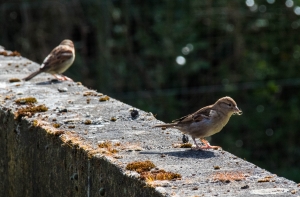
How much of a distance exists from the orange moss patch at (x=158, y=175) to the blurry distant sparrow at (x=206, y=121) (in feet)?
3.88

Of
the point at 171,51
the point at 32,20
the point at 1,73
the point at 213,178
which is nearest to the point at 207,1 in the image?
the point at 171,51

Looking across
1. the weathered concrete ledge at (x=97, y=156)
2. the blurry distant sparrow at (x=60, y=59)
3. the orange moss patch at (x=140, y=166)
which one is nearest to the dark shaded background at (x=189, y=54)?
the blurry distant sparrow at (x=60, y=59)

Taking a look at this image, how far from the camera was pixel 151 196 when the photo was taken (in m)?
3.28

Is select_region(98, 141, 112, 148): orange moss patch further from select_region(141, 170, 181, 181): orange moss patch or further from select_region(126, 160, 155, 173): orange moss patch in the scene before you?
select_region(141, 170, 181, 181): orange moss patch

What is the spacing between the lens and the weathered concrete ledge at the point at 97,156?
338 cm

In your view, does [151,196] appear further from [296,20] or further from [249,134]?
[296,20]

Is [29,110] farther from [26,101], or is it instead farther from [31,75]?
[31,75]

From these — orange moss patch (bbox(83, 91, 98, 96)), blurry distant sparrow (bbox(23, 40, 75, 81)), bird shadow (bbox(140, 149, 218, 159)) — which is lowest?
bird shadow (bbox(140, 149, 218, 159))

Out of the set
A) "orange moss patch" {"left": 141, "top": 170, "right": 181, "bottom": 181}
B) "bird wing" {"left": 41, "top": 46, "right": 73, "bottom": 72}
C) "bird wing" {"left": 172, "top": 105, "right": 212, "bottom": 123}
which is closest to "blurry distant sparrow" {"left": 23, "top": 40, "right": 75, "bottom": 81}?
"bird wing" {"left": 41, "top": 46, "right": 73, "bottom": 72}

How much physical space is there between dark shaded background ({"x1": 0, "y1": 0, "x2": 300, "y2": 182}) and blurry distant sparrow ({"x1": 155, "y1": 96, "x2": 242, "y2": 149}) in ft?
25.7

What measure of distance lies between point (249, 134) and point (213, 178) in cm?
1039

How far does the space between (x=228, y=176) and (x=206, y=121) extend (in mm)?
1564

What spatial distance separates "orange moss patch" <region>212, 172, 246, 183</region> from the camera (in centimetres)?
342

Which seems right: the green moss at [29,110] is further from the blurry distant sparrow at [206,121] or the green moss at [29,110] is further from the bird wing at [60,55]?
the bird wing at [60,55]
